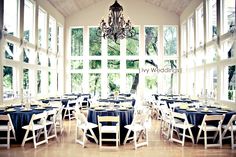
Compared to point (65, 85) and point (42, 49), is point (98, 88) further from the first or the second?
point (42, 49)

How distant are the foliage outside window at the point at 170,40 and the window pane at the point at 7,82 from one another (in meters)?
8.83

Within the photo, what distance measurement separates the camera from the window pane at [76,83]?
1553 cm

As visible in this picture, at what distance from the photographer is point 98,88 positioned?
15.5 m

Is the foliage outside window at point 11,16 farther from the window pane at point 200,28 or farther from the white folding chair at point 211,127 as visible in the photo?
the window pane at point 200,28

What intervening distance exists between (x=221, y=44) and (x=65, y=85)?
9070 mm

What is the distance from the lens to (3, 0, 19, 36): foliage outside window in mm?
8663

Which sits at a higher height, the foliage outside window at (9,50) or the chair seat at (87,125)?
the foliage outside window at (9,50)

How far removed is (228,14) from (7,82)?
7.05 metres

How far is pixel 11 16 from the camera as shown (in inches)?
357

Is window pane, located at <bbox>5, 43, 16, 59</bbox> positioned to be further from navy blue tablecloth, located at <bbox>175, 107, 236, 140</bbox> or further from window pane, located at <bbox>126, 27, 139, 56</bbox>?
window pane, located at <bbox>126, 27, 139, 56</bbox>

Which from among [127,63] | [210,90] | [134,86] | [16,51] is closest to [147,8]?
[127,63]

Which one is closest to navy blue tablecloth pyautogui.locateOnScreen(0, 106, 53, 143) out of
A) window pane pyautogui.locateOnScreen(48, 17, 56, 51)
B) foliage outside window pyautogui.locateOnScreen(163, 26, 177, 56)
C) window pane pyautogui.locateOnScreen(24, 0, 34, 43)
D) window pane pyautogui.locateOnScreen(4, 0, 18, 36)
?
window pane pyautogui.locateOnScreen(4, 0, 18, 36)

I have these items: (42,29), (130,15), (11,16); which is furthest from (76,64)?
(11,16)

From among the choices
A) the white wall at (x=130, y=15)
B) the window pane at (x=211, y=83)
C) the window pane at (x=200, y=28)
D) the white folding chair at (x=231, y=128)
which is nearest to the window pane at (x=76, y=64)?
the white wall at (x=130, y=15)
